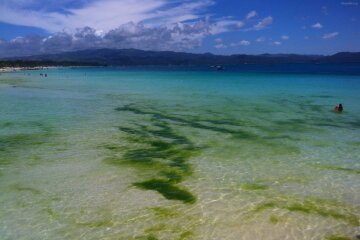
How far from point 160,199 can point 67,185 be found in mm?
3416

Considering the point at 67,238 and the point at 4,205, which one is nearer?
the point at 67,238

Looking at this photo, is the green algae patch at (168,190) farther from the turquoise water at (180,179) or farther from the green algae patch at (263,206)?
the green algae patch at (263,206)

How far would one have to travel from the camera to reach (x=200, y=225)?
9.02 m

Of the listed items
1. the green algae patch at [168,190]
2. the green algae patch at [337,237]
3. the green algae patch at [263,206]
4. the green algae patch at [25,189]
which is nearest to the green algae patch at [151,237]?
the green algae patch at [168,190]

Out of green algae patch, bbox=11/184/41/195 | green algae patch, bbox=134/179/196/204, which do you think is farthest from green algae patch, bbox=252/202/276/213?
green algae patch, bbox=11/184/41/195

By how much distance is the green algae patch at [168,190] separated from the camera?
35.0 feet

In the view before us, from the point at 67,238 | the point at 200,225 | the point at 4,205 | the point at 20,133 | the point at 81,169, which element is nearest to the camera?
the point at 67,238

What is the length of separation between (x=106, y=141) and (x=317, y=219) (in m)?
11.3

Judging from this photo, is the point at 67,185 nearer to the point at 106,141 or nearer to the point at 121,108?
the point at 106,141

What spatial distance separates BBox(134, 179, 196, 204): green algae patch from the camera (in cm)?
1066

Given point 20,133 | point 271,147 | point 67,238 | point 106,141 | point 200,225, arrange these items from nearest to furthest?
1. point 67,238
2. point 200,225
3. point 271,147
4. point 106,141
5. point 20,133

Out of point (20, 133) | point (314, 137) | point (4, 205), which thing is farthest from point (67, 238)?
point (314, 137)

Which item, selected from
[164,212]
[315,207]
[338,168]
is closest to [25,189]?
[164,212]

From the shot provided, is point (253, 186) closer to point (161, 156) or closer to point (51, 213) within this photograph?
point (161, 156)
